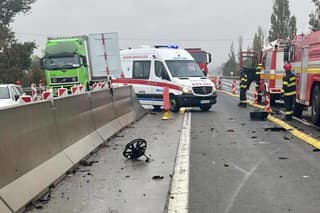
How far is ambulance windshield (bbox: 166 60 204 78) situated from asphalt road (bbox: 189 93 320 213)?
773 centimetres

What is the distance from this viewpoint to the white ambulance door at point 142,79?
20.6 m

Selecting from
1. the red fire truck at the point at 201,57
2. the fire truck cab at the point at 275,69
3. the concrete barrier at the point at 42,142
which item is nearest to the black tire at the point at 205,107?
the fire truck cab at the point at 275,69

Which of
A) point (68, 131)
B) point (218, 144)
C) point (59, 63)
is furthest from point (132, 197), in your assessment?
point (59, 63)

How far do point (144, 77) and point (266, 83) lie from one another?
6047 mm

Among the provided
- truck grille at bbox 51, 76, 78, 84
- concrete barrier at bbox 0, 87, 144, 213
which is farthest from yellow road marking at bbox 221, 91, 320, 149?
truck grille at bbox 51, 76, 78, 84

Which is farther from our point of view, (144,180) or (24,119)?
(144,180)

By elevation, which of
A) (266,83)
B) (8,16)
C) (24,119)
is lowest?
(266,83)

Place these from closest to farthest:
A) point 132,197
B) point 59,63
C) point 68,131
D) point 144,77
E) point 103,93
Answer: point 132,197 → point 68,131 → point 103,93 → point 144,77 → point 59,63

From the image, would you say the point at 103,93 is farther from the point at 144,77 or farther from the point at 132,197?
the point at 144,77

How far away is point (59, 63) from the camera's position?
89.7ft

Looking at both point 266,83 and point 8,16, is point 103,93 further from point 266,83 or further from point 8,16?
point 8,16

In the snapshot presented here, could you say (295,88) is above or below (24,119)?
below

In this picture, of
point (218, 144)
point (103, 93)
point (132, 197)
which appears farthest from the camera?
point (103, 93)

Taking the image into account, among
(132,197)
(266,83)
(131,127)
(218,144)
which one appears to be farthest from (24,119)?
(266,83)
